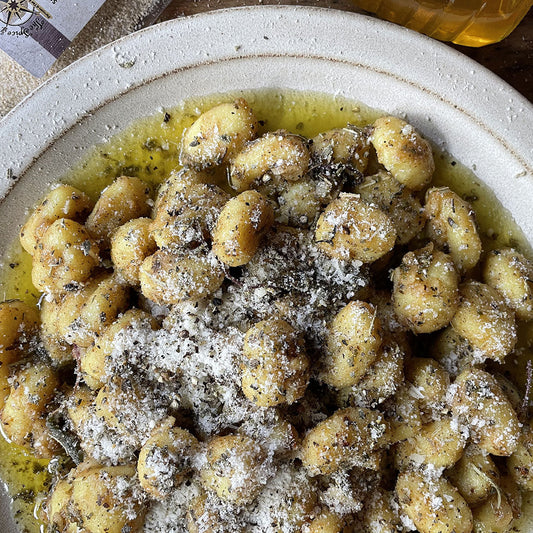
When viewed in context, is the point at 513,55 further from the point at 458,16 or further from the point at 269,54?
the point at 269,54

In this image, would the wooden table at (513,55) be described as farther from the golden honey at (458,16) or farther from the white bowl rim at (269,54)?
the white bowl rim at (269,54)

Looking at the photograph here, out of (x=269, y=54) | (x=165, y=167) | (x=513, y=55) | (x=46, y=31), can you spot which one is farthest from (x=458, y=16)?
(x=46, y=31)

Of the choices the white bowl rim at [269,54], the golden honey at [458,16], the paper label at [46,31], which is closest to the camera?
the white bowl rim at [269,54]

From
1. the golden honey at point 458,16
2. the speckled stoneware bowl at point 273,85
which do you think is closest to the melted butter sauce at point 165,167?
the speckled stoneware bowl at point 273,85

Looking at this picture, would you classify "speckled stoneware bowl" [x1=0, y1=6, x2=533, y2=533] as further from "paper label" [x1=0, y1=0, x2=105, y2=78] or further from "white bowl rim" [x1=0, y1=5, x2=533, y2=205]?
"paper label" [x1=0, y1=0, x2=105, y2=78]

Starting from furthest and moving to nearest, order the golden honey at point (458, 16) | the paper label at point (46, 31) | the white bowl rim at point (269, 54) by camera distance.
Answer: the paper label at point (46, 31) < the golden honey at point (458, 16) < the white bowl rim at point (269, 54)

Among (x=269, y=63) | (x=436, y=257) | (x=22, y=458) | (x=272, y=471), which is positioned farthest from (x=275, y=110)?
(x=22, y=458)

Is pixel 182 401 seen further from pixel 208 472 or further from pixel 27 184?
pixel 27 184
